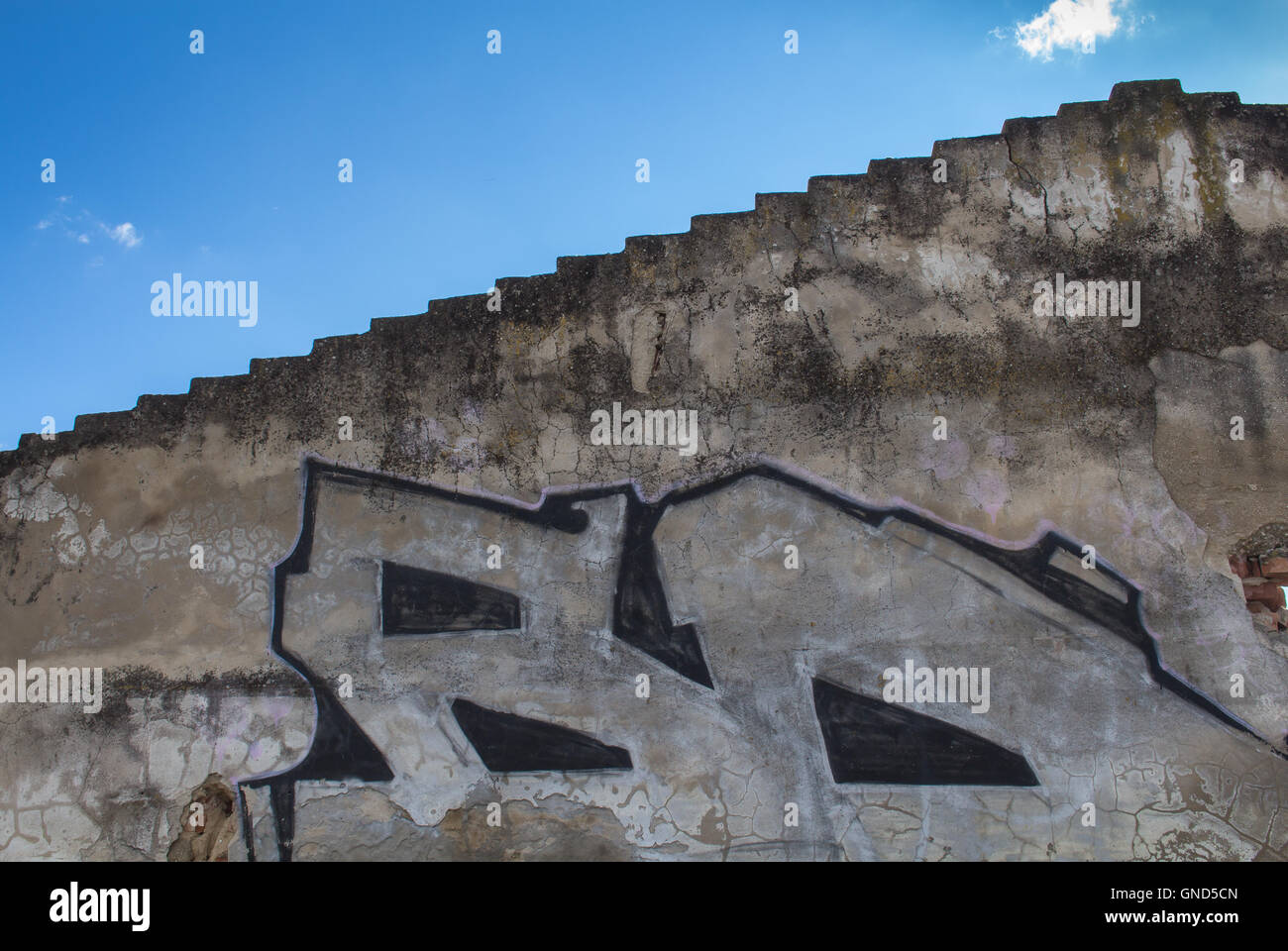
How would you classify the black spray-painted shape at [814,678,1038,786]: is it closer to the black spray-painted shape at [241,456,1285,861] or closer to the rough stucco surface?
the rough stucco surface

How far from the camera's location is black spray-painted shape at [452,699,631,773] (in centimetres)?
480

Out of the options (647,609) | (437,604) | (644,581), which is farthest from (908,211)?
(437,604)

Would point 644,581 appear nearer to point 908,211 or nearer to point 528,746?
point 528,746

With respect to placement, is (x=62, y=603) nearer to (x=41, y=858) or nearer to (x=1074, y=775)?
(x=41, y=858)

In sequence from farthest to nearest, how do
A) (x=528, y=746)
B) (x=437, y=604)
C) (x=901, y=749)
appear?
(x=437, y=604), (x=528, y=746), (x=901, y=749)

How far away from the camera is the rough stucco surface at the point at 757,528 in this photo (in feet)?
15.0

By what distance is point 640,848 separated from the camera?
4711mm

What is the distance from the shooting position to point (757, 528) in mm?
4875

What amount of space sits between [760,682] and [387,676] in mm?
2160

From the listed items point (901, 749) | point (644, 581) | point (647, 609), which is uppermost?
point (644, 581)

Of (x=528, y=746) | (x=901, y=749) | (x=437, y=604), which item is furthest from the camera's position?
(x=437, y=604)

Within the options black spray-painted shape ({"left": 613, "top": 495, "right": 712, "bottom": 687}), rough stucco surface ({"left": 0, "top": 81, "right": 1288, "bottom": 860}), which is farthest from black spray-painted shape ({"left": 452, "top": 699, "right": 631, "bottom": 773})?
black spray-painted shape ({"left": 613, "top": 495, "right": 712, "bottom": 687})

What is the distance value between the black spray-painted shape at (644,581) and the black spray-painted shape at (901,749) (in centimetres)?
73

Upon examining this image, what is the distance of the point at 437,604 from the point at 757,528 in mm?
1920
